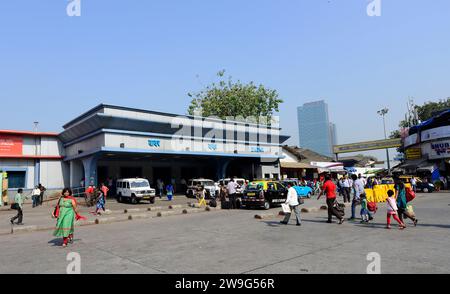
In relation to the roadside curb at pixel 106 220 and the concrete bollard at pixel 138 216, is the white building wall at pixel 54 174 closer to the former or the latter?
the roadside curb at pixel 106 220

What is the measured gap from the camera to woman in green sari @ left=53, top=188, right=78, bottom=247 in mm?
9516

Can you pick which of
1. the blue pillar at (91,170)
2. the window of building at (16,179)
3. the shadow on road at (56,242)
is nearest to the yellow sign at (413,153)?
the blue pillar at (91,170)

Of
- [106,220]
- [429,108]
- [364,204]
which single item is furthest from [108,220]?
[429,108]

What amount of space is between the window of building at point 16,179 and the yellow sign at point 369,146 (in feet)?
168

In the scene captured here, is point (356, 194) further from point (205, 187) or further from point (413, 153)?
point (413, 153)

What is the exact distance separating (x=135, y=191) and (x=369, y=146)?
45.6 meters

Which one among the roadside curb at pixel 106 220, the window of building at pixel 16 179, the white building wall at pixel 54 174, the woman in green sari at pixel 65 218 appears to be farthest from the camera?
the white building wall at pixel 54 174

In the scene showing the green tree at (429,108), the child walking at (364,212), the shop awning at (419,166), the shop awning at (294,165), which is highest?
the green tree at (429,108)

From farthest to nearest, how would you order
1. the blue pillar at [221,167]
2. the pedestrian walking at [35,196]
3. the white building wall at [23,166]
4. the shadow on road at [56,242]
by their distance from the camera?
1. the blue pillar at [221,167]
2. the white building wall at [23,166]
3. the pedestrian walking at [35,196]
4. the shadow on road at [56,242]

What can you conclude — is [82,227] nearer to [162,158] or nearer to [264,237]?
[264,237]

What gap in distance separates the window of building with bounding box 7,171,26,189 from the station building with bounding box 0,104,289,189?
81 millimetres

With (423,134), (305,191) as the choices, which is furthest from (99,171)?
(423,134)

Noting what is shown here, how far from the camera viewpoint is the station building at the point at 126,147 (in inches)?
1138

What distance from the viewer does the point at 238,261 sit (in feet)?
22.9
